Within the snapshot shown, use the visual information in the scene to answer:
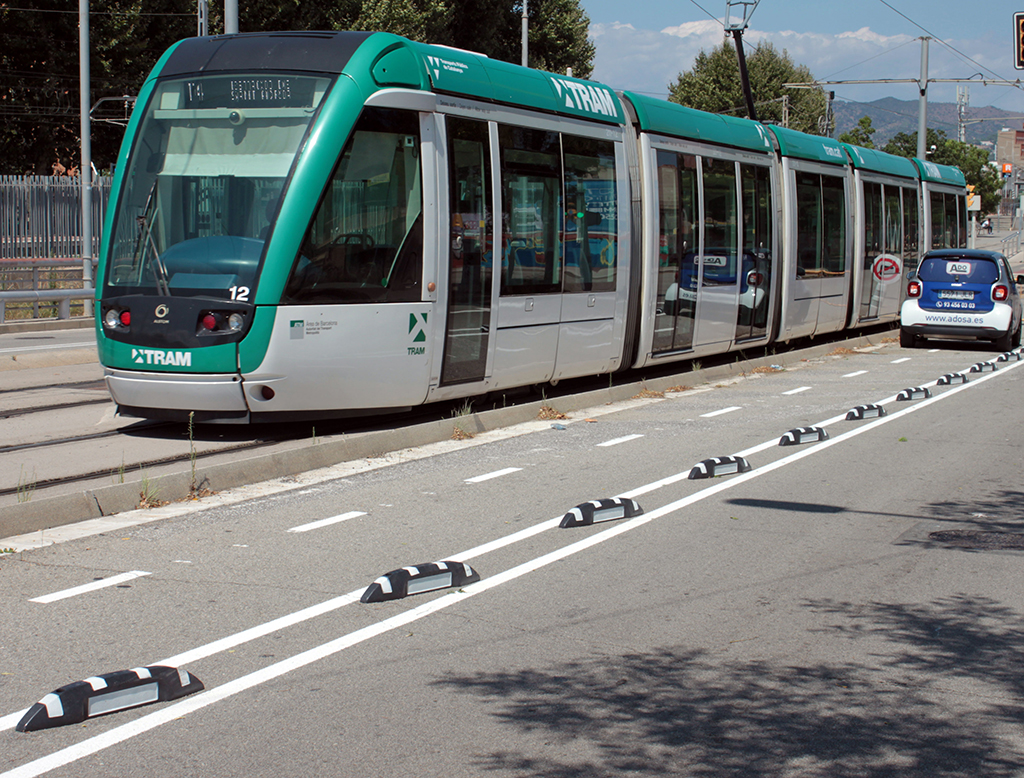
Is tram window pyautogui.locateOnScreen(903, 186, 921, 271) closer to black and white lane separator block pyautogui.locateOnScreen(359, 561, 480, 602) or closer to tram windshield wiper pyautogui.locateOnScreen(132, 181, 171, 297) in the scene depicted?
tram windshield wiper pyautogui.locateOnScreen(132, 181, 171, 297)

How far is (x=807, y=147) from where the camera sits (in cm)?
2030

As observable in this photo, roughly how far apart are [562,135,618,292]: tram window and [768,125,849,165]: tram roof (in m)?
6.10

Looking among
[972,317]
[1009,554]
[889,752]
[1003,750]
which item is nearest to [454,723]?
[889,752]

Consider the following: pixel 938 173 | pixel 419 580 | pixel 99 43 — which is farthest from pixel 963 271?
pixel 99 43

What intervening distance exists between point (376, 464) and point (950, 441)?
5.50 m

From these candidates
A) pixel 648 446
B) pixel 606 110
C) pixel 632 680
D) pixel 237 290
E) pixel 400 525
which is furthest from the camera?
pixel 606 110

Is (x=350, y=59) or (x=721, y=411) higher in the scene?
(x=350, y=59)

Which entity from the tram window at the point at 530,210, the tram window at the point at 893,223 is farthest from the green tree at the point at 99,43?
the tram window at the point at 530,210

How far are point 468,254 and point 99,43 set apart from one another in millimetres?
29944

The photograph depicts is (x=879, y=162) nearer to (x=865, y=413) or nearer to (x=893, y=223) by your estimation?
(x=893, y=223)

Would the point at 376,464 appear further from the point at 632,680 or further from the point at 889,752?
the point at 889,752

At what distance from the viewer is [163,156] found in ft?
33.6

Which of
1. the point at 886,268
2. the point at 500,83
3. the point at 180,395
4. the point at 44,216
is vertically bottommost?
the point at 180,395

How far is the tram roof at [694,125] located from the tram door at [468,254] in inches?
151
